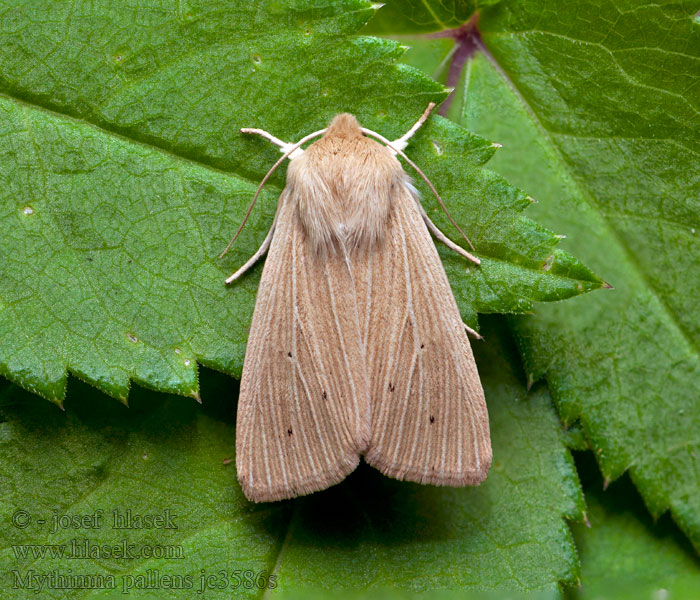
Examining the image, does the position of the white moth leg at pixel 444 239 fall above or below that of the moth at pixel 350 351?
above

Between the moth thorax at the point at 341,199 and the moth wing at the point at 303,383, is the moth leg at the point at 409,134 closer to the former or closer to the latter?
the moth thorax at the point at 341,199

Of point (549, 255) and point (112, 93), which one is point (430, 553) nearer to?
point (549, 255)

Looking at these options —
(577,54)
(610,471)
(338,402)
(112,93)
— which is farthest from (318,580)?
(577,54)

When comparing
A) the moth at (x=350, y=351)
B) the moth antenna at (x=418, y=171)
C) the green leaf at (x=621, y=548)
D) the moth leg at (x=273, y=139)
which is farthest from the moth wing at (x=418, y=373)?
the green leaf at (x=621, y=548)

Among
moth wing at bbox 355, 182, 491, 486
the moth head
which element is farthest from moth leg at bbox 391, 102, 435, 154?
moth wing at bbox 355, 182, 491, 486

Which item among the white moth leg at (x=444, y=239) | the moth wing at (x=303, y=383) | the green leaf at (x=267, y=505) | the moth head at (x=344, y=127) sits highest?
the moth head at (x=344, y=127)

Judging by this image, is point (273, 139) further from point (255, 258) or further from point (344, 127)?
point (255, 258)
